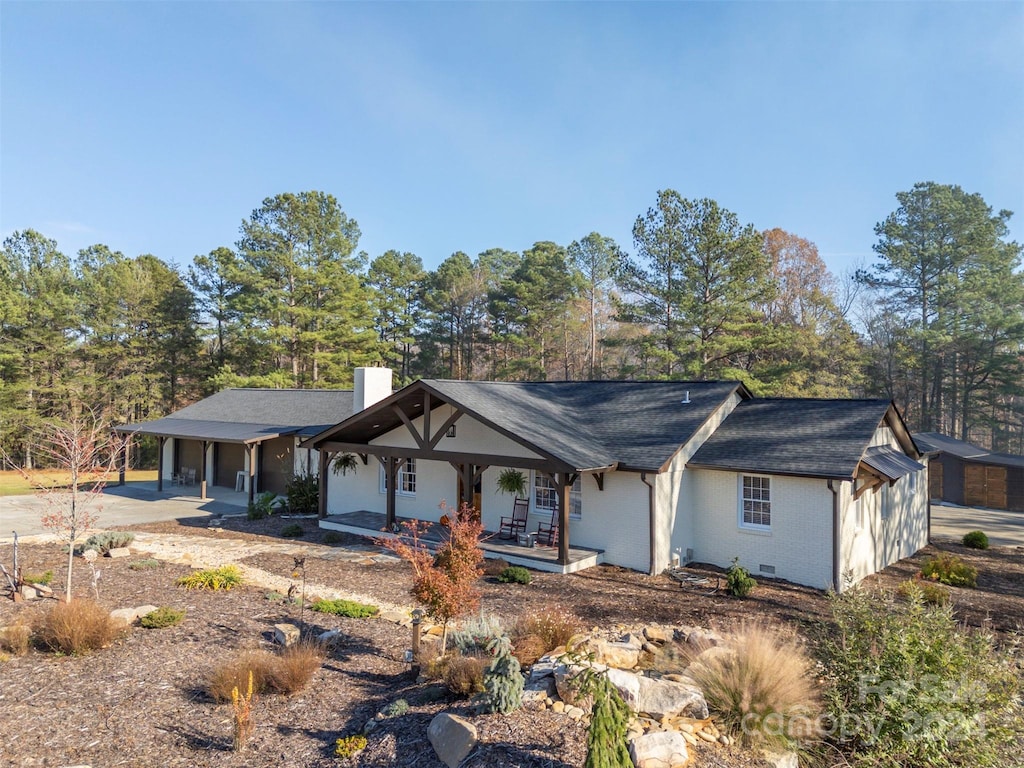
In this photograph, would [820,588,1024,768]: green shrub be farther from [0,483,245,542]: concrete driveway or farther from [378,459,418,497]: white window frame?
[0,483,245,542]: concrete driveway

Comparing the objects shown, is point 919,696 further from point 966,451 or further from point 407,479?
point 966,451

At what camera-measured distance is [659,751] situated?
4.61 metres

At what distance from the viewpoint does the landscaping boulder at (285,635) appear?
8.02 m

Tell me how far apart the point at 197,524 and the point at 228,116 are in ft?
38.9

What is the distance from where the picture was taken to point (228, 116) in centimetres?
1614

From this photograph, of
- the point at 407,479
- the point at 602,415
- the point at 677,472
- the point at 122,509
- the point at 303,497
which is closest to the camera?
the point at 677,472

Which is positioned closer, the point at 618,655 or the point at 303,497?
the point at 618,655

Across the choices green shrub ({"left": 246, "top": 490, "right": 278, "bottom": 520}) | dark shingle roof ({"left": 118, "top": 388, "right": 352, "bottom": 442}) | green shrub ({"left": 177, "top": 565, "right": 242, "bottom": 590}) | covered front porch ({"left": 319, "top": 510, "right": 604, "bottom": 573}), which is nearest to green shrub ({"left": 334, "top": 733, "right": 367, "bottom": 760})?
covered front porch ({"left": 319, "top": 510, "right": 604, "bottom": 573})

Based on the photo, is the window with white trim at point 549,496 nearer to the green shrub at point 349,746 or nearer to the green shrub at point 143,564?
the green shrub at point 143,564

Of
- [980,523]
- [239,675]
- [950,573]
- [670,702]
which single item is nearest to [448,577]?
[239,675]

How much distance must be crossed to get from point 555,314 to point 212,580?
31.5 meters

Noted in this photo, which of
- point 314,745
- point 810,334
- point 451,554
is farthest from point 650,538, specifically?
point 810,334

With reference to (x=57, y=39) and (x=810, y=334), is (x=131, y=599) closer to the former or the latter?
(x=57, y=39)

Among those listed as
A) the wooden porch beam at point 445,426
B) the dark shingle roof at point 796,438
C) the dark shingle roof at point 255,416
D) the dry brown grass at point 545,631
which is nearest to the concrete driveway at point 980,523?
the dark shingle roof at point 796,438
